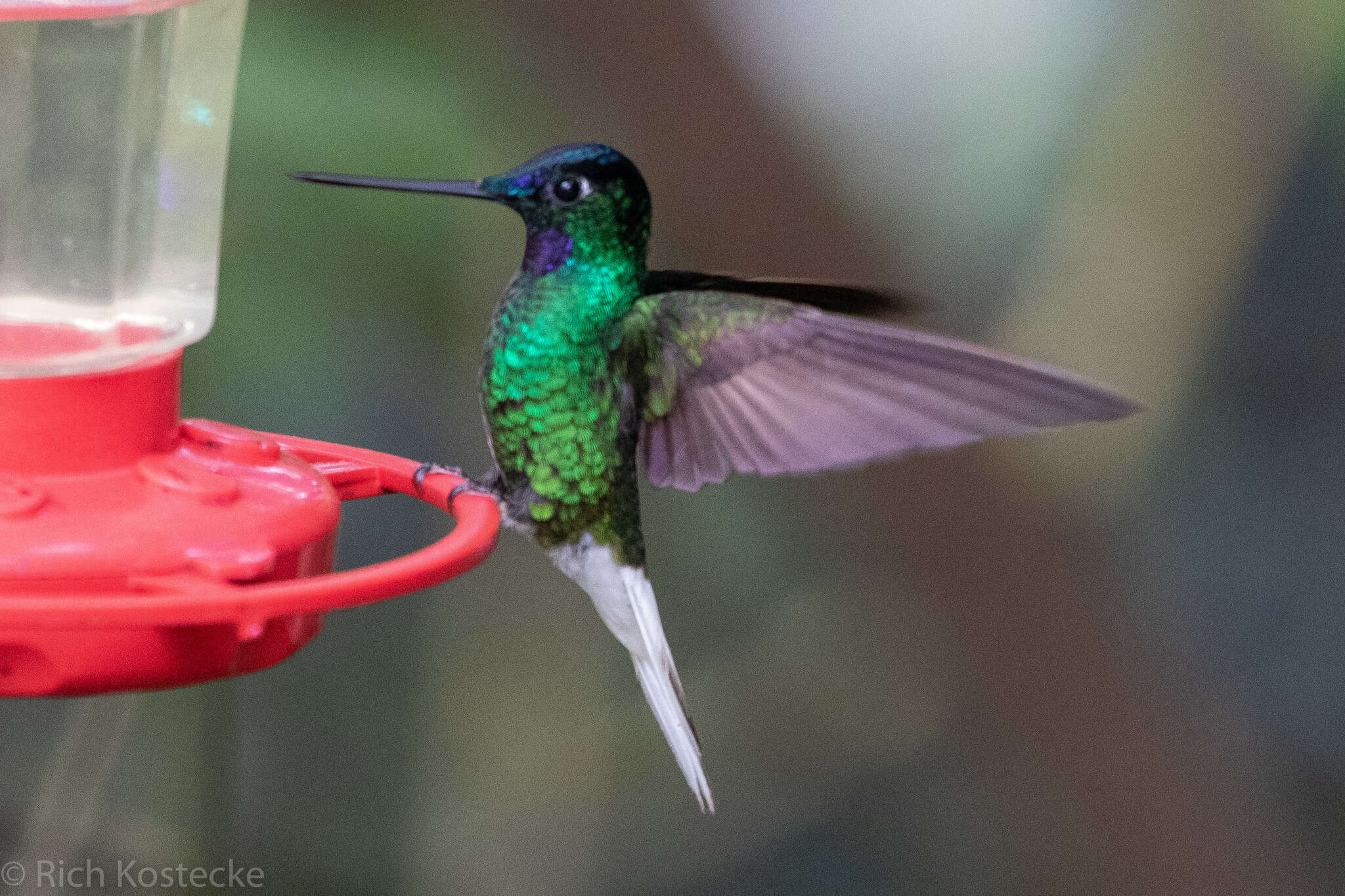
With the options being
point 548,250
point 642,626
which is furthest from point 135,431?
point 642,626

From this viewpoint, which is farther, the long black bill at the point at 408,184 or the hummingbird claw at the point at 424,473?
the hummingbird claw at the point at 424,473

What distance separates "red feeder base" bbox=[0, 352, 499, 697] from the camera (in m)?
1.34

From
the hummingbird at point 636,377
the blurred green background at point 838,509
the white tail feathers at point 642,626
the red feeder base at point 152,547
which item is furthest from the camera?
the blurred green background at point 838,509

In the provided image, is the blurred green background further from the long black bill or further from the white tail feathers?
the long black bill

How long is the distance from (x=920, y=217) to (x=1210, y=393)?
790 mm

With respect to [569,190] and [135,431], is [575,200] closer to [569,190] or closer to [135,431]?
[569,190]

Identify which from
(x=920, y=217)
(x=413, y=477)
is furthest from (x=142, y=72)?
(x=920, y=217)

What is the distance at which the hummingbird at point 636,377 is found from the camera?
185 cm

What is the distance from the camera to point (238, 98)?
121 inches

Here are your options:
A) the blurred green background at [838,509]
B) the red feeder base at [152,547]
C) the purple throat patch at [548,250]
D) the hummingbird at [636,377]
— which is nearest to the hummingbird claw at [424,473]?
the hummingbird at [636,377]

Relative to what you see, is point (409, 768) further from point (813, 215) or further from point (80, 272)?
point (80, 272)

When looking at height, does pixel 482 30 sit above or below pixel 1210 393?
above

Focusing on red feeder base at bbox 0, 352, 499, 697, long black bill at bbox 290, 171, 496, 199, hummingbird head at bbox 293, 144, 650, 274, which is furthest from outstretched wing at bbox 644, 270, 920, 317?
red feeder base at bbox 0, 352, 499, 697

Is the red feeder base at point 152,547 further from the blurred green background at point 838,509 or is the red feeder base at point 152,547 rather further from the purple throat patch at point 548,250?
the blurred green background at point 838,509
